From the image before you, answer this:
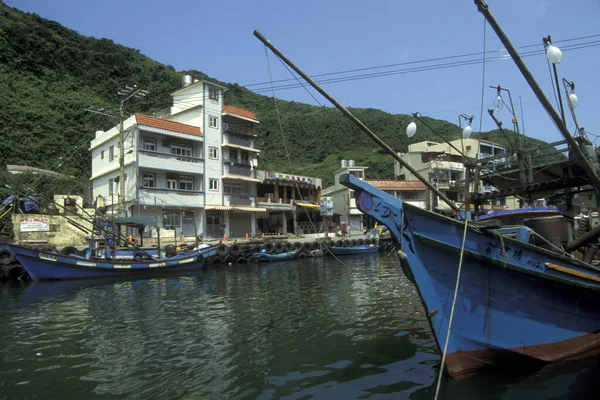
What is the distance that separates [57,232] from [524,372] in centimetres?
2674

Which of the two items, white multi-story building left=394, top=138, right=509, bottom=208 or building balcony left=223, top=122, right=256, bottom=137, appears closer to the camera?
building balcony left=223, top=122, right=256, bottom=137

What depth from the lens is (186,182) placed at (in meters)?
34.7

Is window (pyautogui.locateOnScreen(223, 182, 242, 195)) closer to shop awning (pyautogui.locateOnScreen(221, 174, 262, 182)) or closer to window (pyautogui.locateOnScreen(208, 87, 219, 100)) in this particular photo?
shop awning (pyautogui.locateOnScreen(221, 174, 262, 182))

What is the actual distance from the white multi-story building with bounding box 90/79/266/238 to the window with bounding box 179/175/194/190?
0.09 metres

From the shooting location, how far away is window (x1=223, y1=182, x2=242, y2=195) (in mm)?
37350

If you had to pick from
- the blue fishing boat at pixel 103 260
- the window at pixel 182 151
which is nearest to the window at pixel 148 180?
the window at pixel 182 151

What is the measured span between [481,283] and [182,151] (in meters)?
31.8

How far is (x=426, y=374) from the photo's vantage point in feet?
20.7

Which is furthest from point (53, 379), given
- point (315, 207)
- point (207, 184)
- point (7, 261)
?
point (315, 207)

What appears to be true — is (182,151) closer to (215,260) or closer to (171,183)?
(171,183)

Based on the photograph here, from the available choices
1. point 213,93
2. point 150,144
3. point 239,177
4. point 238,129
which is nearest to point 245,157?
point 238,129

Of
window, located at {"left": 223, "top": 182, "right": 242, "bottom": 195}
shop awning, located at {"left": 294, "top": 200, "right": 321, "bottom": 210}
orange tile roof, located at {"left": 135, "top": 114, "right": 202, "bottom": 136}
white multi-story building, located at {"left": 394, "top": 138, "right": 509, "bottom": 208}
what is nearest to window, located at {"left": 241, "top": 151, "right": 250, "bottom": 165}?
window, located at {"left": 223, "top": 182, "right": 242, "bottom": 195}

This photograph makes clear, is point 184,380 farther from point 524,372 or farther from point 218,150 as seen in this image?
point 218,150

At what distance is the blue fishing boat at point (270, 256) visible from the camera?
1141 inches
